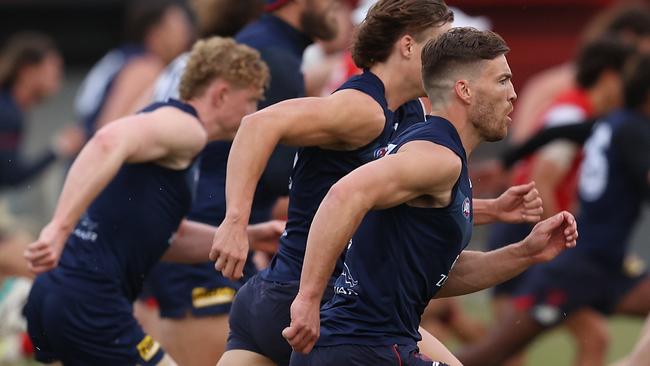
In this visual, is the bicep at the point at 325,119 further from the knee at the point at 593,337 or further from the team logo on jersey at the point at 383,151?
the knee at the point at 593,337

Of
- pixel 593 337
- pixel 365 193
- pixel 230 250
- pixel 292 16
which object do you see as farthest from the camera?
pixel 593 337

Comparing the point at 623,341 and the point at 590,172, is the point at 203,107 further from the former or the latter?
the point at 623,341

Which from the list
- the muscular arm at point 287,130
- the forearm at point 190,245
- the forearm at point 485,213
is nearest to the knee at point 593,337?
the forearm at point 190,245

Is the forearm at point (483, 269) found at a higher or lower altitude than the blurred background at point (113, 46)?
higher

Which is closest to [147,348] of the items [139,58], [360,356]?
[360,356]

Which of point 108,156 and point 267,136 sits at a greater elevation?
point 267,136

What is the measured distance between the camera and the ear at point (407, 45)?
4.76 m

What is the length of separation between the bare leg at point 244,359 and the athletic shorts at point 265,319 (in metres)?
0.02

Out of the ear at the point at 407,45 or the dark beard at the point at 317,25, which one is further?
the dark beard at the point at 317,25

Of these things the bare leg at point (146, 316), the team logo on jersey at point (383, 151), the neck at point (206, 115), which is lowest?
the bare leg at point (146, 316)

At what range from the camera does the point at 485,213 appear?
16.7 feet

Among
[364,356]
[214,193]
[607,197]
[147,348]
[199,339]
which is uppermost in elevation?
[364,356]

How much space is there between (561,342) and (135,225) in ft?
22.4

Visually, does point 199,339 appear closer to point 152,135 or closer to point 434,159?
point 152,135
